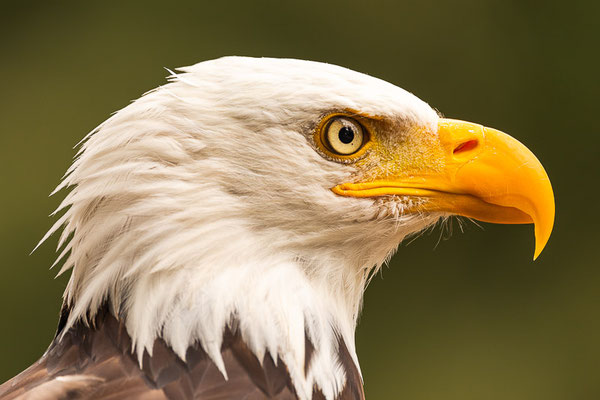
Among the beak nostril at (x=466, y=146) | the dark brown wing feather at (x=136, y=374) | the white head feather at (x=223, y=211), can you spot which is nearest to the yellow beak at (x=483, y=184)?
the beak nostril at (x=466, y=146)

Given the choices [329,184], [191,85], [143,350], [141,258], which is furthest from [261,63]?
[143,350]

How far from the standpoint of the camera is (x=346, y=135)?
1738 mm

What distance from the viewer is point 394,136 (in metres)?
1.80

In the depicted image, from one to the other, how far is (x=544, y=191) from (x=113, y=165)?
35.5 inches

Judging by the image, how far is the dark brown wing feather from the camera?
5.03 ft

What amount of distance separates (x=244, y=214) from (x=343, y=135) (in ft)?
0.85

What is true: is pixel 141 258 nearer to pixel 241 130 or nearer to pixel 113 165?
pixel 113 165

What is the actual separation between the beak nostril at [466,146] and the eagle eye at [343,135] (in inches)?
9.1

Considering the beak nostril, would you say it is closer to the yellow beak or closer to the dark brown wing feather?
the yellow beak

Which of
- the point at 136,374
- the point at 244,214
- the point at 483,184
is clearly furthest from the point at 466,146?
the point at 136,374

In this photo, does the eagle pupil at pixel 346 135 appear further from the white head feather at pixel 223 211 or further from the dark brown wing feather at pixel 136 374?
the dark brown wing feather at pixel 136 374

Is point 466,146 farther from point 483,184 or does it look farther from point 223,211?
point 223,211

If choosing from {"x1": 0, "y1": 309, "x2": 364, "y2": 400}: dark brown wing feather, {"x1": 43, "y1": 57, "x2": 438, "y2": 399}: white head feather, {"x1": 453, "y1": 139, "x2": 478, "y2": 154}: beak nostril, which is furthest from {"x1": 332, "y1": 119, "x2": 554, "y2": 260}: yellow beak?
{"x1": 0, "y1": 309, "x2": 364, "y2": 400}: dark brown wing feather

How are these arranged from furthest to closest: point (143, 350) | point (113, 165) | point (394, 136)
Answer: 1. point (394, 136)
2. point (113, 165)
3. point (143, 350)
